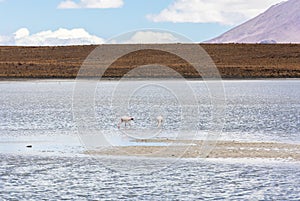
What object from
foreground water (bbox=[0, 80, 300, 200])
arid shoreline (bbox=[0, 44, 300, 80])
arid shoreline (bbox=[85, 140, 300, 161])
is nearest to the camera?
foreground water (bbox=[0, 80, 300, 200])

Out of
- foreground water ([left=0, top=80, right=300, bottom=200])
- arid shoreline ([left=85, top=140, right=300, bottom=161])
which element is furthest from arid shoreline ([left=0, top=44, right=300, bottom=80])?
arid shoreline ([left=85, top=140, right=300, bottom=161])

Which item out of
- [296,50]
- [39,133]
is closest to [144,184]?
[39,133]

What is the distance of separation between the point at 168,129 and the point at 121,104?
15.3 meters

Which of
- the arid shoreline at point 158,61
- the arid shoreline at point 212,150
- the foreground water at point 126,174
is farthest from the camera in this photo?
the arid shoreline at point 158,61

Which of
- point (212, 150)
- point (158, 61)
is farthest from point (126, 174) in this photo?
point (158, 61)

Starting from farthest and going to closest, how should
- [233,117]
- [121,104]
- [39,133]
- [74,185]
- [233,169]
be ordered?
[121,104] < [233,117] < [39,133] < [233,169] < [74,185]

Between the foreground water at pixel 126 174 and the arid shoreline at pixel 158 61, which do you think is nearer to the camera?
the foreground water at pixel 126 174

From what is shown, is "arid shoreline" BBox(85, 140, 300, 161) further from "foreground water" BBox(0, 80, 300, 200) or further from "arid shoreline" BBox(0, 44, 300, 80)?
"arid shoreline" BBox(0, 44, 300, 80)

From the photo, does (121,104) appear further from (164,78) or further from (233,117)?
(164,78)

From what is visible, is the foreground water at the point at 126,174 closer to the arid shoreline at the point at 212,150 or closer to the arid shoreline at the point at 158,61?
the arid shoreline at the point at 212,150

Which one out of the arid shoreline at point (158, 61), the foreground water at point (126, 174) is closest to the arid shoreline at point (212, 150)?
the foreground water at point (126, 174)

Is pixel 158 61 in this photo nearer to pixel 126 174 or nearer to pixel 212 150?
pixel 212 150

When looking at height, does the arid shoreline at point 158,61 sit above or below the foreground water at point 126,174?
above

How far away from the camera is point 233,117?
3058 centimetres
